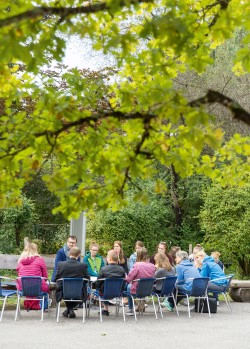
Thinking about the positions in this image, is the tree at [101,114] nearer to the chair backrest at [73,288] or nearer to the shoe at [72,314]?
the chair backrest at [73,288]

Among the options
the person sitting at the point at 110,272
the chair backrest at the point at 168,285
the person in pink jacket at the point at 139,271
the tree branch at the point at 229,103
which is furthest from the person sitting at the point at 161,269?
the tree branch at the point at 229,103

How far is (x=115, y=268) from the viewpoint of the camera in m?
16.2

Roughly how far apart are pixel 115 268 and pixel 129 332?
2.05 meters

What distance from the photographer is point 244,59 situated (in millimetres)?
6949

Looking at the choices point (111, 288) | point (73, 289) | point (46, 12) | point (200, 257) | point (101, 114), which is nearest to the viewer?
point (46, 12)

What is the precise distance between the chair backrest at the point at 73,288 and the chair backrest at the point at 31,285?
0.48 m

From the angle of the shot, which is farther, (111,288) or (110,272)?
(110,272)

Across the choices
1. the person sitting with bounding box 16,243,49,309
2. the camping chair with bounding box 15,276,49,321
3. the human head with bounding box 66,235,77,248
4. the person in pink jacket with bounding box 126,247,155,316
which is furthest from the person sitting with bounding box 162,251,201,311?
the camping chair with bounding box 15,276,49,321

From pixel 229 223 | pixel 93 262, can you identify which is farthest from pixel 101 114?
pixel 229 223

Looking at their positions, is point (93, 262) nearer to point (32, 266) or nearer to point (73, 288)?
point (32, 266)

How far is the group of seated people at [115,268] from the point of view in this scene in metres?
15.8

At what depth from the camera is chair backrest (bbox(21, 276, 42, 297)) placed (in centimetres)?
1531

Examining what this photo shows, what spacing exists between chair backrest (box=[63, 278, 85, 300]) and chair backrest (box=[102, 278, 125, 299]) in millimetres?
515

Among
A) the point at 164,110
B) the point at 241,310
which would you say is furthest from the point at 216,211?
the point at 164,110
